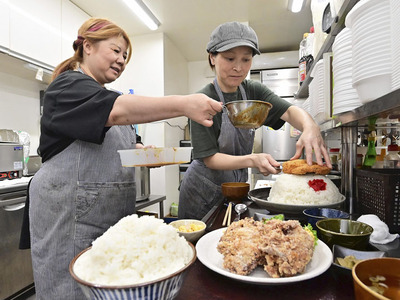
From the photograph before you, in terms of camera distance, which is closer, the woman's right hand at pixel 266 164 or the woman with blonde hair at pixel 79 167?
the woman with blonde hair at pixel 79 167

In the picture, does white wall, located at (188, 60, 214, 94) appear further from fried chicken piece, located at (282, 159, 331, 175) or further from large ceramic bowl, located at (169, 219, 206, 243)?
large ceramic bowl, located at (169, 219, 206, 243)

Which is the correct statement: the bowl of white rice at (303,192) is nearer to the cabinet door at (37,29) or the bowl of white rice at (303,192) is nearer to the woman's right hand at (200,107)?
the woman's right hand at (200,107)

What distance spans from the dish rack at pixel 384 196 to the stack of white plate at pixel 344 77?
1.15 feet

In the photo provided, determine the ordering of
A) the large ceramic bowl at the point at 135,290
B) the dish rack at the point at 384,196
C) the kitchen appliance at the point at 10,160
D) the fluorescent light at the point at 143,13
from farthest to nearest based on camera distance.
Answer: the fluorescent light at the point at 143,13, the kitchen appliance at the point at 10,160, the dish rack at the point at 384,196, the large ceramic bowl at the point at 135,290

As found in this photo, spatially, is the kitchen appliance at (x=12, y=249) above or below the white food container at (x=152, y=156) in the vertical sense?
below

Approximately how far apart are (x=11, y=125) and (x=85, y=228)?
291 centimetres

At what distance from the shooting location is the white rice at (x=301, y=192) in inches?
53.4

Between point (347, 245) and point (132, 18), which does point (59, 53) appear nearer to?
point (132, 18)

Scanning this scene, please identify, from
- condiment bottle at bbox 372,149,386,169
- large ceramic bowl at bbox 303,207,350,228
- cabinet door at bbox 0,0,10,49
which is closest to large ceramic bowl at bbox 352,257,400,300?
large ceramic bowl at bbox 303,207,350,228

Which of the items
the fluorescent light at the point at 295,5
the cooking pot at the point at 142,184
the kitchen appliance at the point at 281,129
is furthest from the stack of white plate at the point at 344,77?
the kitchen appliance at the point at 281,129

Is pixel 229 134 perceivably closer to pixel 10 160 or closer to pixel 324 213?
pixel 324 213

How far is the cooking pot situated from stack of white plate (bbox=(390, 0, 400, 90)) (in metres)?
2.52

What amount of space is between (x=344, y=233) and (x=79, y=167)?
1118 mm

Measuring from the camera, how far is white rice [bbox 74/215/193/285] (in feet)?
1.85
